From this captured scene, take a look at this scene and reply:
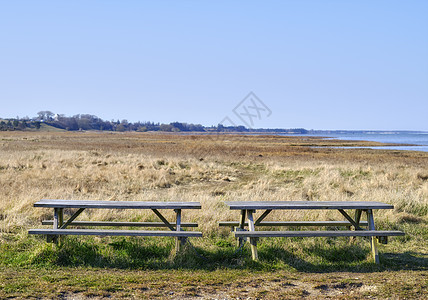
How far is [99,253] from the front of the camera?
222 inches

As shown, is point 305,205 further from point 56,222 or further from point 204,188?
point 204,188

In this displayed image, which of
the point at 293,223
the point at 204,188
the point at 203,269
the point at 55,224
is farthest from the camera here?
the point at 204,188

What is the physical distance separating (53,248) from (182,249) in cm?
184

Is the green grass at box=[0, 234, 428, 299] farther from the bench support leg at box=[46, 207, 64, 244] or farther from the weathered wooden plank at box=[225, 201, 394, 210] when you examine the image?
the weathered wooden plank at box=[225, 201, 394, 210]

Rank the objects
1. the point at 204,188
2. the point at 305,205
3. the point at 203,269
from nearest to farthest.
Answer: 1. the point at 203,269
2. the point at 305,205
3. the point at 204,188

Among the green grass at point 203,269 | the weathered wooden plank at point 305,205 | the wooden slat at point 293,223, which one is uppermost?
the weathered wooden plank at point 305,205

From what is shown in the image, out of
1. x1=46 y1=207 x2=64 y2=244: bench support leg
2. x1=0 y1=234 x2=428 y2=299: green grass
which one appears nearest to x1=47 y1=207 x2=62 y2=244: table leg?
x1=46 y1=207 x2=64 y2=244: bench support leg

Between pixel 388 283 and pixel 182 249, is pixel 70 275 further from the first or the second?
pixel 388 283

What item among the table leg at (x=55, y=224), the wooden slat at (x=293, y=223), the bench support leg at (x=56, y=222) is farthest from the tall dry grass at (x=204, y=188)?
the table leg at (x=55, y=224)

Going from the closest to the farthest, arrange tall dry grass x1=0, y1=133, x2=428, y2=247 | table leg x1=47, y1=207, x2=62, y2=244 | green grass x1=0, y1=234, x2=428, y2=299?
green grass x1=0, y1=234, x2=428, y2=299
table leg x1=47, y1=207, x2=62, y2=244
tall dry grass x1=0, y1=133, x2=428, y2=247

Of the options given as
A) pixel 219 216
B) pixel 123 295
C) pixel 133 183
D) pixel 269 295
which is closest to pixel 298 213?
pixel 219 216

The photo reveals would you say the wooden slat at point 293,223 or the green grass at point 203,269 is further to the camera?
the wooden slat at point 293,223

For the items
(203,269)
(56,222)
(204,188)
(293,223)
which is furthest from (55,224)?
(204,188)

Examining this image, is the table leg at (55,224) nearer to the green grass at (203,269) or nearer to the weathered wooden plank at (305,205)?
the green grass at (203,269)
